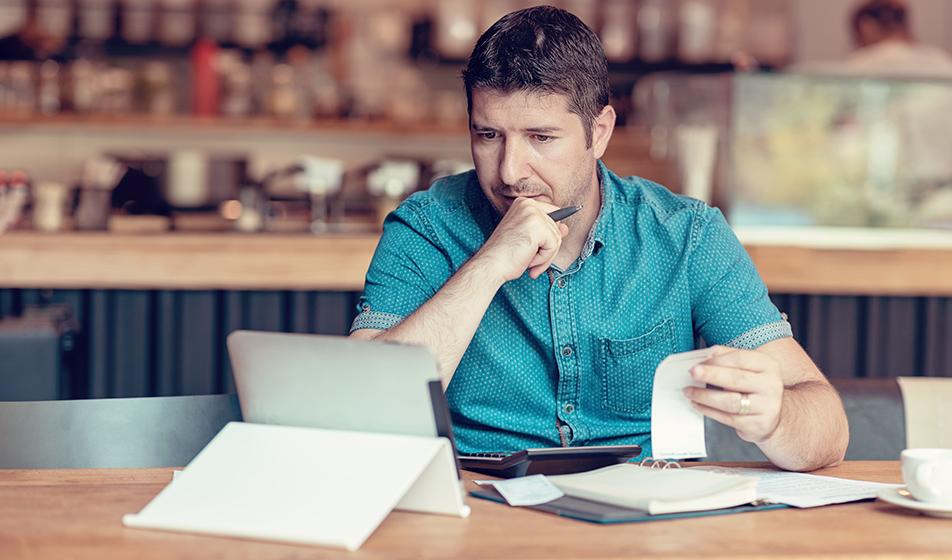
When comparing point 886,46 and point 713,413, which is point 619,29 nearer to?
point 886,46

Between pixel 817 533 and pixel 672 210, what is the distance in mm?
834

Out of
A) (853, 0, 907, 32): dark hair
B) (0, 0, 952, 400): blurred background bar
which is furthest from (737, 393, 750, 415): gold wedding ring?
(853, 0, 907, 32): dark hair

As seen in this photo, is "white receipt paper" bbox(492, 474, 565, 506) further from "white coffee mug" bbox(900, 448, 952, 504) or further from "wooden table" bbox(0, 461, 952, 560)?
"white coffee mug" bbox(900, 448, 952, 504)

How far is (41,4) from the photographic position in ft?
18.0

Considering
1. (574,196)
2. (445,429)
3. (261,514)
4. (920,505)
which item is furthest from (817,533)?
(574,196)

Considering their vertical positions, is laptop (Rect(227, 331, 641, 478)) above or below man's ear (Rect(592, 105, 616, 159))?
below

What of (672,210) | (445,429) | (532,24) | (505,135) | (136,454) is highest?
(532,24)

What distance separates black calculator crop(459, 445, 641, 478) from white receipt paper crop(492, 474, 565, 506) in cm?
2

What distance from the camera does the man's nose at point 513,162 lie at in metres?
1.85

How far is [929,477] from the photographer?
1.38 metres

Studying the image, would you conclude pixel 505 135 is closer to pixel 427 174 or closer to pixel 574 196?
pixel 574 196

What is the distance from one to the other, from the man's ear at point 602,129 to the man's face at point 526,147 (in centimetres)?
5

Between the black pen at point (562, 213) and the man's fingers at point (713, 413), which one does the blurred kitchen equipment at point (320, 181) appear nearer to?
the black pen at point (562, 213)

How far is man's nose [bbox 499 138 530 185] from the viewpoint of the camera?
72.9 inches
